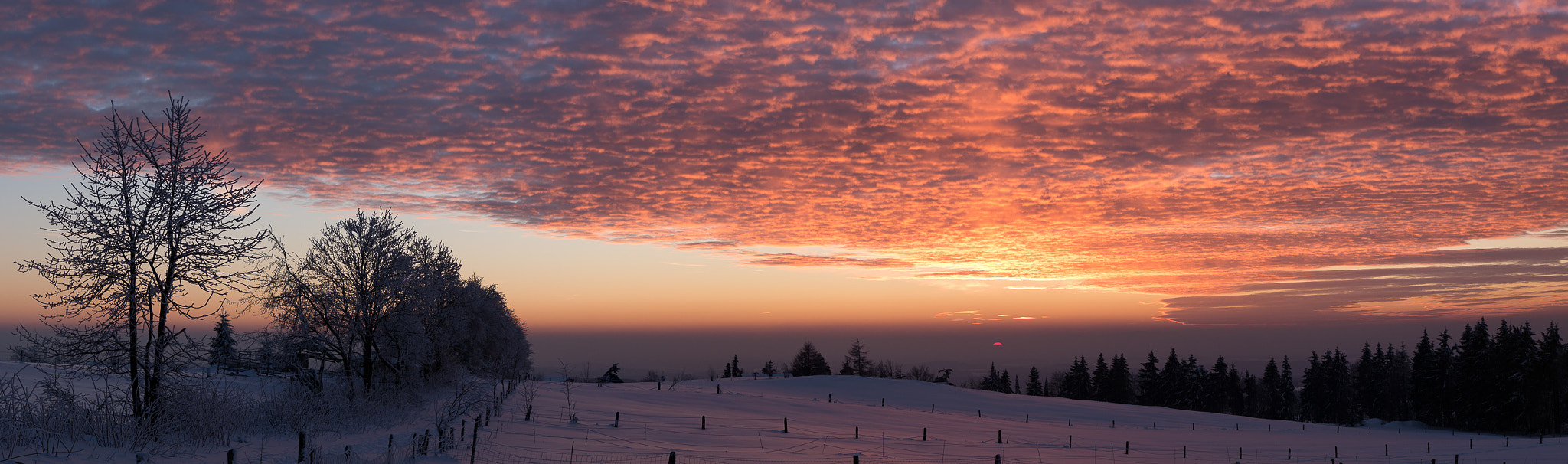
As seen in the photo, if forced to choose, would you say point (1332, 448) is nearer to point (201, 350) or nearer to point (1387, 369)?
point (201, 350)

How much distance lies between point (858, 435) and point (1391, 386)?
3746 inches

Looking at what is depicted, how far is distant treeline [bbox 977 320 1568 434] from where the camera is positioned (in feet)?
230

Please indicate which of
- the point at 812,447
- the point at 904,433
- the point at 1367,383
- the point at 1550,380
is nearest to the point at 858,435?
the point at 904,433

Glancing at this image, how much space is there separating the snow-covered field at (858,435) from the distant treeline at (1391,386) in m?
4.17

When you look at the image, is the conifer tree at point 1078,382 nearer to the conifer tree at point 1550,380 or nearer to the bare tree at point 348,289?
the conifer tree at point 1550,380

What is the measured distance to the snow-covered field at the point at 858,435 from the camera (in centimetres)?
2120

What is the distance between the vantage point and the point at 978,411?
66062 millimetres

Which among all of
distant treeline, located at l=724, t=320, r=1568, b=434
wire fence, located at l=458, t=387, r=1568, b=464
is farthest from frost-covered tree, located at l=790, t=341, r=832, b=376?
wire fence, located at l=458, t=387, r=1568, b=464

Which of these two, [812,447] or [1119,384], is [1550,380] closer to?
[1119,384]

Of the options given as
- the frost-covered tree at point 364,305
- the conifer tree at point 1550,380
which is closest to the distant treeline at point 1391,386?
the conifer tree at point 1550,380

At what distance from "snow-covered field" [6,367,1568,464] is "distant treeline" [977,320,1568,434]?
164 inches

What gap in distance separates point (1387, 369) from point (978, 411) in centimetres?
6790

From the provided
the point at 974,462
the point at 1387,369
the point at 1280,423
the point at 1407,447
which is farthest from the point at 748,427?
the point at 1387,369

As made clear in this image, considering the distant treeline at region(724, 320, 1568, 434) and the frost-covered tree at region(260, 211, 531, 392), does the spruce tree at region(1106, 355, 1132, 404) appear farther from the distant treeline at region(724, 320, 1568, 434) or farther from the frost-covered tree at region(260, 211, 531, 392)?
the frost-covered tree at region(260, 211, 531, 392)
